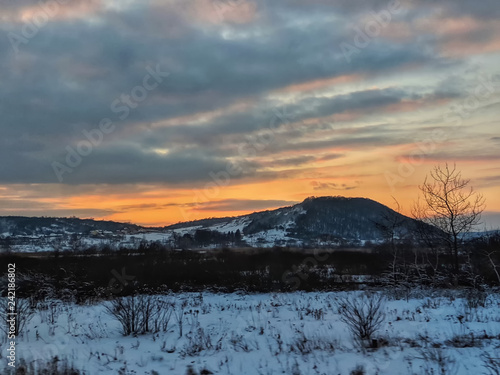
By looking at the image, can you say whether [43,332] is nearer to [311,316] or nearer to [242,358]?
[242,358]

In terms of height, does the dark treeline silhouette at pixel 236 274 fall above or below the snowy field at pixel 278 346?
below

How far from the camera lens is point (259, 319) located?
14.5 meters

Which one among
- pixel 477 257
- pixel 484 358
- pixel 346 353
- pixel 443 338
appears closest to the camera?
pixel 484 358

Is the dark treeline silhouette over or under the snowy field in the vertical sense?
under

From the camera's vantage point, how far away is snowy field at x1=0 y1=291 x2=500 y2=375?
292 inches

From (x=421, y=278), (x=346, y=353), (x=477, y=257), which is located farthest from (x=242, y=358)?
(x=477, y=257)

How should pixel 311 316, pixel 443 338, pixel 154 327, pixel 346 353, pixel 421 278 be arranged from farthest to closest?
pixel 421 278 → pixel 311 316 → pixel 154 327 → pixel 443 338 → pixel 346 353

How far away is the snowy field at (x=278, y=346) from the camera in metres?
7.41

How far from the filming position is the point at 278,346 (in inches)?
364

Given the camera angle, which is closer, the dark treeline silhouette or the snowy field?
the snowy field

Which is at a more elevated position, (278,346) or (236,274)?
(278,346)

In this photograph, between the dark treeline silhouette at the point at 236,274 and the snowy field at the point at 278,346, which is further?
the dark treeline silhouette at the point at 236,274

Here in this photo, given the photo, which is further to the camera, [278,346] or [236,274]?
[236,274]

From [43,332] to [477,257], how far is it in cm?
3715
